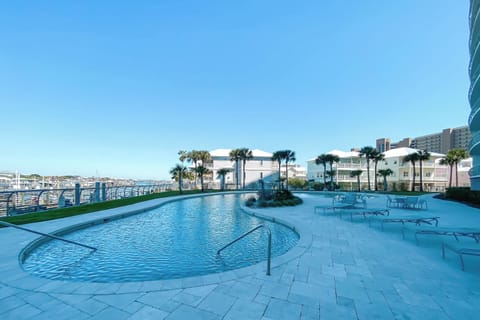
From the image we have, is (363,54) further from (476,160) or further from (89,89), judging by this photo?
(89,89)

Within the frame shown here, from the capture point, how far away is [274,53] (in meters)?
18.6

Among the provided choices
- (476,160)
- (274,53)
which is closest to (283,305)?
(274,53)

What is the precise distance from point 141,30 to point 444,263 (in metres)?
18.5

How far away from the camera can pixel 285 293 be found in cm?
310

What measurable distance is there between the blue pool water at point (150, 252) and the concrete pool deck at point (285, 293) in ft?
2.55

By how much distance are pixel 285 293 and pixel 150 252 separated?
3963 millimetres

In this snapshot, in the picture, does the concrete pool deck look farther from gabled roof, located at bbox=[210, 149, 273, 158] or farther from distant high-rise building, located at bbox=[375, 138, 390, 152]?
distant high-rise building, located at bbox=[375, 138, 390, 152]

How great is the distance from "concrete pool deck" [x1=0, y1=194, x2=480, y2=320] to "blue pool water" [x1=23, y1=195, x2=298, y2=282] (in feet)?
2.55

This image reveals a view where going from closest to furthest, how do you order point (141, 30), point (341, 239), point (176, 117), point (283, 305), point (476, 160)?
point (283, 305) < point (341, 239) < point (141, 30) < point (476, 160) < point (176, 117)

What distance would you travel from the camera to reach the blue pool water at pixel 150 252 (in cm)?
440

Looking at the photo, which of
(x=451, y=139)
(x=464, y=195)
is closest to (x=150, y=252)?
(x=464, y=195)

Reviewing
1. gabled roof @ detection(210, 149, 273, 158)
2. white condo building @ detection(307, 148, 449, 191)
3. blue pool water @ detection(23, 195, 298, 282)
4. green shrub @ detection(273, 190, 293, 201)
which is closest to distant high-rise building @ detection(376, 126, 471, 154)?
white condo building @ detection(307, 148, 449, 191)

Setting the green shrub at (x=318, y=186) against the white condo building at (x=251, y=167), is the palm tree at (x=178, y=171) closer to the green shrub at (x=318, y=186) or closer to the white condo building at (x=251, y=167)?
the white condo building at (x=251, y=167)

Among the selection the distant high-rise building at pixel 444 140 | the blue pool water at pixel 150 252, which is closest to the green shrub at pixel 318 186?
the blue pool water at pixel 150 252
